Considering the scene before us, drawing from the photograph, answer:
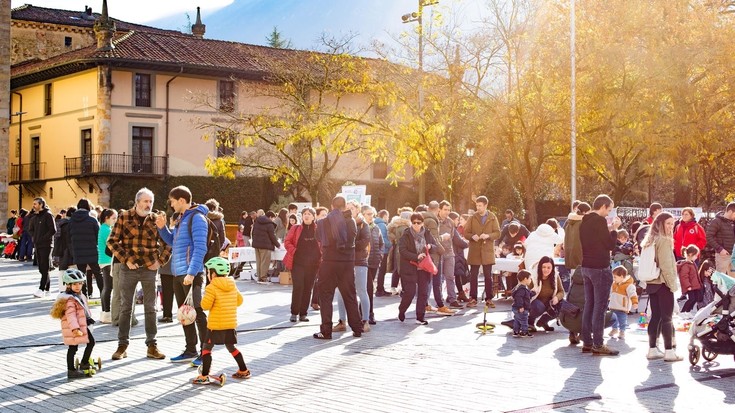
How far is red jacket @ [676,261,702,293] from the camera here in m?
17.6

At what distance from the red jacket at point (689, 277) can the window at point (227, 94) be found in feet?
126

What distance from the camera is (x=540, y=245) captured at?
1705cm

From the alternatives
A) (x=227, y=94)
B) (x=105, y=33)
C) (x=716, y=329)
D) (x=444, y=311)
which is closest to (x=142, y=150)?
(x=227, y=94)

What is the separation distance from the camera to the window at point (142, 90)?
51.9 m

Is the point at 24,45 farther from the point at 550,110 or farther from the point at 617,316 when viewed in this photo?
the point at 617,316

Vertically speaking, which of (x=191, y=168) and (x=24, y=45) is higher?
(x=24, y=45)

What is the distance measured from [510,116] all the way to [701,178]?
1760 centimetres

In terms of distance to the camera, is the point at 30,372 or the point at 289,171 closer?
the point at 30,372

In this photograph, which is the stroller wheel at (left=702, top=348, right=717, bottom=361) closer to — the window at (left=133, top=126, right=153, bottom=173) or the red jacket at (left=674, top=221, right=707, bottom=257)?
the red jacket at (left=674, top=221, right=707, bottom=257)

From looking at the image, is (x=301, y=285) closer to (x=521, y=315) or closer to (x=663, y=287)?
(x=521, y=315)

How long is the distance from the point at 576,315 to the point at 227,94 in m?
42.8

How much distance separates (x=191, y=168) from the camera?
5338 cm

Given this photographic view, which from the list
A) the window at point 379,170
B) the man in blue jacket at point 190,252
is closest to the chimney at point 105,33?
the window at point 379,170

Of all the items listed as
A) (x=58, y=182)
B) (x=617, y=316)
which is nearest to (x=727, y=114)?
(x=617, y=316)
